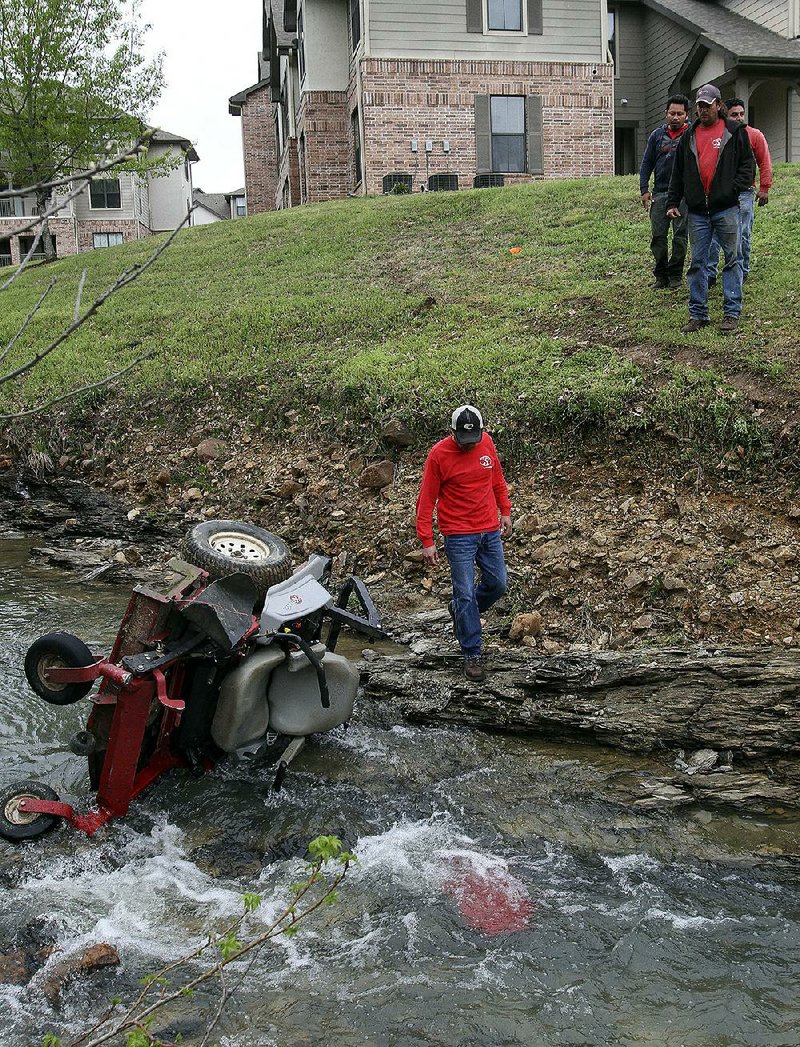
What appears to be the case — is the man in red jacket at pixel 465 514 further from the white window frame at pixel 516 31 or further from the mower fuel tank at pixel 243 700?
the white window frame at pixel 516 31

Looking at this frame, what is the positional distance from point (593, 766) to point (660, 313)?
707 centimetres

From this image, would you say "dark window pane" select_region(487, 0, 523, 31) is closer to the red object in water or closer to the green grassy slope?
the green grassy slope

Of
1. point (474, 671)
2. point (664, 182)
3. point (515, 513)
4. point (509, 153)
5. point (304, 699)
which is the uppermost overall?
point (509, 153)

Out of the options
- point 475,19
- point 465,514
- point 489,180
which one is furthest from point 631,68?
point 465,514

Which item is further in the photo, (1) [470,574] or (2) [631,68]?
(2) [631,68]

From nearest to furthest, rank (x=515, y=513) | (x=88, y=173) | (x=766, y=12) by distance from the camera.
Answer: (x=88, y=173) < (x=515, y=513) < (x=766, y=12)

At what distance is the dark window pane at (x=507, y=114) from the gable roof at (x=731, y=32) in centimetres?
483

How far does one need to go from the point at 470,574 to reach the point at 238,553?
183 centimetres

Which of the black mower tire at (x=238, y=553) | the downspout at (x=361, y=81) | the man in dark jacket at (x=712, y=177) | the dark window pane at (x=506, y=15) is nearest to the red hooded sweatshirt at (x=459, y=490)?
the black mower tire at (x=238, y=553)

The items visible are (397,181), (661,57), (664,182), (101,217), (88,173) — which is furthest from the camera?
(101,217)

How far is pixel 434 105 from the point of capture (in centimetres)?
2523

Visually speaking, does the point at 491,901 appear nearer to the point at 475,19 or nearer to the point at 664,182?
the point at 664,182

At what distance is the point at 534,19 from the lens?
25.5 meters

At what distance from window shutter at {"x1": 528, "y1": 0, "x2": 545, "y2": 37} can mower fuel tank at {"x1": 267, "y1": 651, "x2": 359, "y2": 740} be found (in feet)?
79.2
